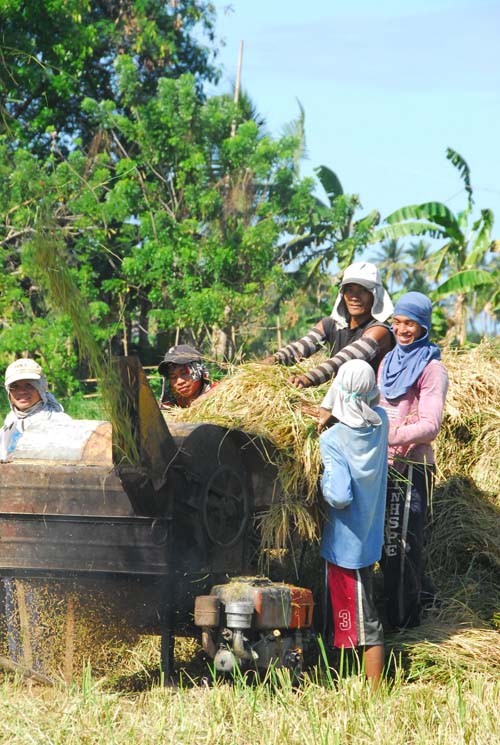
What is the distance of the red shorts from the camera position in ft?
17.2

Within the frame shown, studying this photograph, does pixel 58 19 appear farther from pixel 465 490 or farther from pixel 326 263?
pixel 465 490

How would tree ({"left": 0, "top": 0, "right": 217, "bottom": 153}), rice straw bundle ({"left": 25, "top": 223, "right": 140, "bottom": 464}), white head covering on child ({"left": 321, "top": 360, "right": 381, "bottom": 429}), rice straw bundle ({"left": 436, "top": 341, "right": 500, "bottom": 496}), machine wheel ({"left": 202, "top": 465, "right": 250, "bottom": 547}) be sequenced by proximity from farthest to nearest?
1. tree ({"left": 0, "top": 0, "right": 217, "bottom": 153})
2. rice straw bundle ({"left": 436, "top": 341, "right": 500, "bottom": 496})
3. white head covering on child ({"left": 321, "top": 360, "right": 381, "bottom": 429})
4. machine wheel ({"left": 202, "top": 465, "right": 250, "bottom": 547})
5. rice straw bundle ({"left": 25, "top": 223, "right": 140, "bottom": 464})

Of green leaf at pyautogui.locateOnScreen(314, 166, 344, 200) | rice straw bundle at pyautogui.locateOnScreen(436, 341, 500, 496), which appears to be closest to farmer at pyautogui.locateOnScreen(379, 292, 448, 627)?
rice straw bundle at pyautogui.locateOnScreen(436, 341, 500, 496)

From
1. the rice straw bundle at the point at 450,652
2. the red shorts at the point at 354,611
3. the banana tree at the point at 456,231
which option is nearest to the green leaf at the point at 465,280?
the banana tree at the point at 456,231

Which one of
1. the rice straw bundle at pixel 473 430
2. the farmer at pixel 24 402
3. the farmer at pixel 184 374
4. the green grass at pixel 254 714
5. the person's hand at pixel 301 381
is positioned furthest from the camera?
the rice straw bundle at pixel 473 430

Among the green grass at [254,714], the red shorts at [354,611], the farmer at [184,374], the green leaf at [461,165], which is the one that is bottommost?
the green grass at [254,714]

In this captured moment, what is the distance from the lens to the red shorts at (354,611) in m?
5.23

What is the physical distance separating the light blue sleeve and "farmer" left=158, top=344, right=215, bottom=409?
1846 millimetres

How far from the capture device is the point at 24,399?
616 centimetres

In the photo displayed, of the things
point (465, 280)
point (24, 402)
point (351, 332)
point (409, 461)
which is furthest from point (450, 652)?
point (465, 280)

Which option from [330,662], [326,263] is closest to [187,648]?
[330,662]

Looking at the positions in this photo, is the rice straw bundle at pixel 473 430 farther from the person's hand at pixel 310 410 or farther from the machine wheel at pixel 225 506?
the machine wheel at pixel 225 506

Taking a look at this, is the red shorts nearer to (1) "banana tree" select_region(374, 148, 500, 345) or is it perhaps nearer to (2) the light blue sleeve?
(2) the light blue sleeve

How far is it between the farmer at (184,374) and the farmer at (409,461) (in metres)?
1.46
